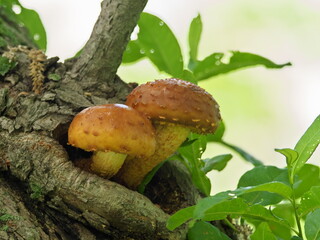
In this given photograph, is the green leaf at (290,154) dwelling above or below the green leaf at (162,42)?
below

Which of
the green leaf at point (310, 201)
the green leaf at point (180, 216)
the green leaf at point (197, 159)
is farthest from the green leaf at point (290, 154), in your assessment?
the green leaf at point (197, 159)

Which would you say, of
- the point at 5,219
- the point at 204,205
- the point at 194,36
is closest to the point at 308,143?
the point at 204,205

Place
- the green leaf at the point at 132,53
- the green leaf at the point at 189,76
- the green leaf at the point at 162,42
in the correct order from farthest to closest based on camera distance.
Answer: the green leaf at the point at 132,53 → the green leaf at the point at 162,42 → the green leaf at the point at 189,76

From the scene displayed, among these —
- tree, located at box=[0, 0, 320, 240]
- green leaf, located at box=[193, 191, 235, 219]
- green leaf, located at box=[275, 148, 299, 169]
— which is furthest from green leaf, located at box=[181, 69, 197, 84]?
green leaf, located at box=[193, 191, 235, 219]

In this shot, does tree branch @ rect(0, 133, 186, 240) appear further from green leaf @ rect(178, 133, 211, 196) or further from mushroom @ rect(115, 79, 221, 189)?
green leaf @ rect(178, 133, 211, 196)

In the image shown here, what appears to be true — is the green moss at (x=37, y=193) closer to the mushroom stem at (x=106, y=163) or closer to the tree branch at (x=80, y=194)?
the tree branch at (x=80, y=194)
